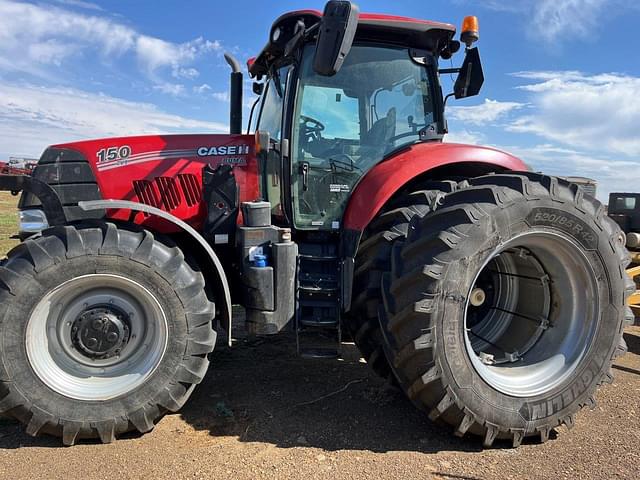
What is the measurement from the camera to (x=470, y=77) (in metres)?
3.66

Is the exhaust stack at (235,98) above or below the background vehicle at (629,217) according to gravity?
above

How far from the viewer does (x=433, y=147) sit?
3.34 metres

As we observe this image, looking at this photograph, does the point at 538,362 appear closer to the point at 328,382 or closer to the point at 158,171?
the point at 328,382

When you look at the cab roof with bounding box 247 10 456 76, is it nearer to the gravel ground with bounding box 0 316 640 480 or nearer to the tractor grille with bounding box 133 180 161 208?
the tractor grille with bounding box 133 180 161 208

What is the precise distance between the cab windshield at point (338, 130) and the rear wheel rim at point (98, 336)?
1.21m

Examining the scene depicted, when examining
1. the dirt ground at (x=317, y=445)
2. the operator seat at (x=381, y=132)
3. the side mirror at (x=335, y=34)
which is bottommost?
the dirt ground at (x=317, y=445)

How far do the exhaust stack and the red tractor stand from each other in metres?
0.40

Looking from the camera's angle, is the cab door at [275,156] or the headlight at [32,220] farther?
the cab door at [275,156]

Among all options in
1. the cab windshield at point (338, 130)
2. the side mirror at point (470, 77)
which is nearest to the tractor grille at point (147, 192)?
the cab windshield at point (338, 130)

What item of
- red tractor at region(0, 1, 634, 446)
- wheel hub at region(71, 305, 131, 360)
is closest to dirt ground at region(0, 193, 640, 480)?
red tractor at region(0, 1, 634, 446)

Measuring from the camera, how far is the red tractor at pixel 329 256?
271cm

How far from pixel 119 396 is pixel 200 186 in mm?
1466

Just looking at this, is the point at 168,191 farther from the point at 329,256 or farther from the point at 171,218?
the point at 329,256

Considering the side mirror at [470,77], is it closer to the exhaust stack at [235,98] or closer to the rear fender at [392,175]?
the rear fender at [392,175]
